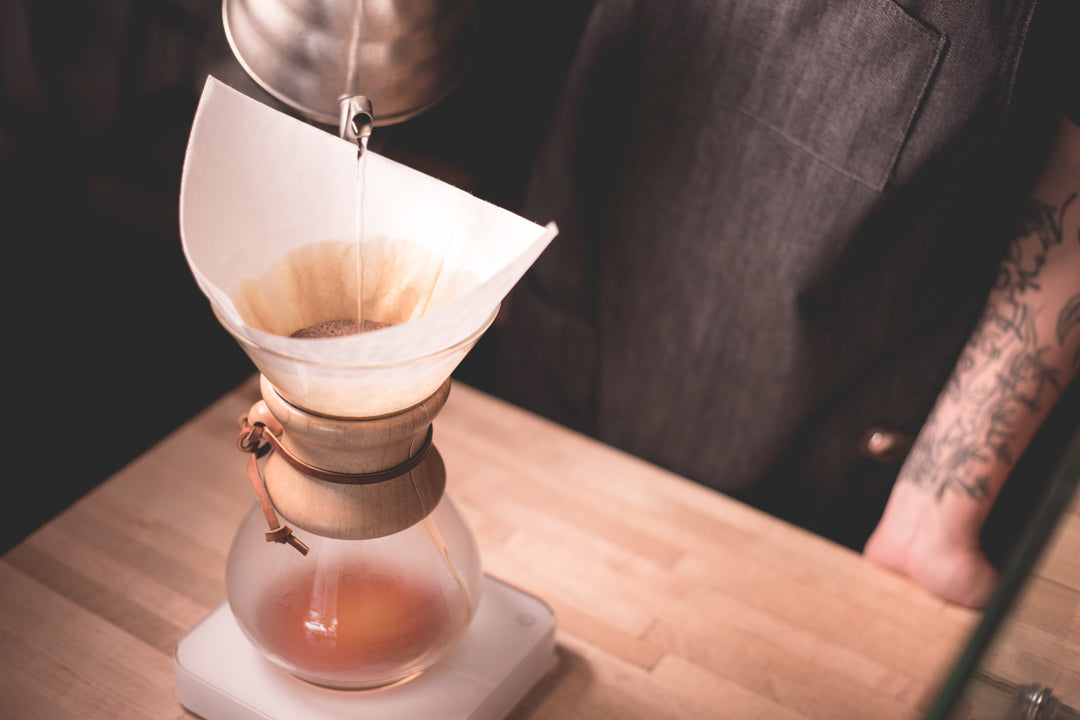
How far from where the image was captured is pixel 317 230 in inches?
33.2

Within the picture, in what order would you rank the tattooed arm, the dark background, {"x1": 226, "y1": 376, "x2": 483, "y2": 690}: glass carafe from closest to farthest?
{"x1": 226, "y1": 376, "x2": 483, "y2": 690}: glass carafe < the tattooed arm < the dark background

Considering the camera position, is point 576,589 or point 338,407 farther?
point 576,589

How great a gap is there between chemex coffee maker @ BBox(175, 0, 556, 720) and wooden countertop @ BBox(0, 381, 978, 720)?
0.09m

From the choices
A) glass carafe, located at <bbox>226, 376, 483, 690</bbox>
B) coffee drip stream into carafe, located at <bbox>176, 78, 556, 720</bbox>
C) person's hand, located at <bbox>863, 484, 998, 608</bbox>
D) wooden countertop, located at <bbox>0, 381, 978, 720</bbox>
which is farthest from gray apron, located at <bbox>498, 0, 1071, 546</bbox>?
glass carafe, located at <bbox>226, 376, 483, 690</bbox>

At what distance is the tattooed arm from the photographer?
1209 mm

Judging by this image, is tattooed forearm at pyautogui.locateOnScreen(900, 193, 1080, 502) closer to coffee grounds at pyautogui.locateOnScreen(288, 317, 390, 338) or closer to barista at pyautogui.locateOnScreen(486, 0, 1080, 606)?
barista at pyautogui.locateOnScreen(486, 0, 1080, 606)

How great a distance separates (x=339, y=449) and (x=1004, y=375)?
3.01ft

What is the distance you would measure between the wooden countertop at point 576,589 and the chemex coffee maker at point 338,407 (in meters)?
0.09

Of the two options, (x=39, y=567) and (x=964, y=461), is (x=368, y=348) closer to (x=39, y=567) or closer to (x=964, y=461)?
(x=39, y=567)

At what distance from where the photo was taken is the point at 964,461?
4.27ft

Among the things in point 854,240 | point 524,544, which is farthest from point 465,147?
point 524,544

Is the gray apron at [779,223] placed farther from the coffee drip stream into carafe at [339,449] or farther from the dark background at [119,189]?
the coffee drip stream into carafe at [339,449]

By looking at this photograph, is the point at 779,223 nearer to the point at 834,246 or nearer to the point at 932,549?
the point at 834,246

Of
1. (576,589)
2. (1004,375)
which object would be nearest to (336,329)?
(576,589)
